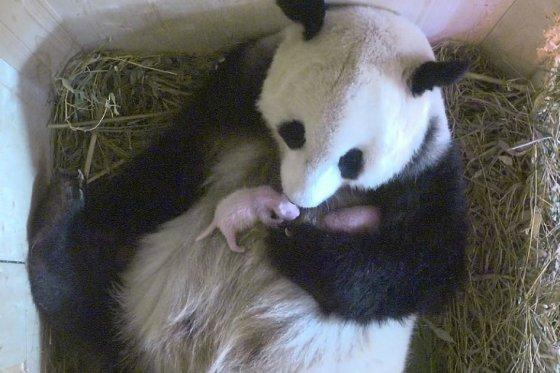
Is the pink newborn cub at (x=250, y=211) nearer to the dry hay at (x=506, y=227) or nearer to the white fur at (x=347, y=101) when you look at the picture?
the white fur at (x=347, y=101)

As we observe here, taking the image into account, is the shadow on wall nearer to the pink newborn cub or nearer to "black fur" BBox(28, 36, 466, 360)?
"black fur" BBox(28, 36, 466, 360)

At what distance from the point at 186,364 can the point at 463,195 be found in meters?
1.01

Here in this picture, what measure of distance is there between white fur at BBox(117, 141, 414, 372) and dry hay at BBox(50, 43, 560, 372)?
16.1 inches

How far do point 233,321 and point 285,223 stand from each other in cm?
35

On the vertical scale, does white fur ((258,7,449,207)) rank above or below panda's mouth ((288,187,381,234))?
above

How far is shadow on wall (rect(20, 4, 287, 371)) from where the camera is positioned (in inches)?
78.7

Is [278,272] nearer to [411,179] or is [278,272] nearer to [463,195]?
[411,179]

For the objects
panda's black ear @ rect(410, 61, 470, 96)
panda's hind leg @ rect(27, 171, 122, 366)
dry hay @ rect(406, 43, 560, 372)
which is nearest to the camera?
panda's black ear @ rect(410, 61, 470, 96)

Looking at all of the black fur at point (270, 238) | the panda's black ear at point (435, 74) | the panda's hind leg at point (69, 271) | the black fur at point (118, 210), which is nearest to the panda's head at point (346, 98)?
the panda's black ear at point (435, 74)

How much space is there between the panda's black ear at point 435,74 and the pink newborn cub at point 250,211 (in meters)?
0.52

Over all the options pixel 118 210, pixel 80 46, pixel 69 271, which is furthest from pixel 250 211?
pixel 80 46

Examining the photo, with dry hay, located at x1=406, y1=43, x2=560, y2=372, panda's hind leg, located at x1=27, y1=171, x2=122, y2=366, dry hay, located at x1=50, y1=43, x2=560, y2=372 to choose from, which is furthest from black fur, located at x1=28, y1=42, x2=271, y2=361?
dry hay, located at x1=406, y1=43, x2=560, y2=372

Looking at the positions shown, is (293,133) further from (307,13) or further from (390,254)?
(390,254)

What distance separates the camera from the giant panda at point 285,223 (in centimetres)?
157
